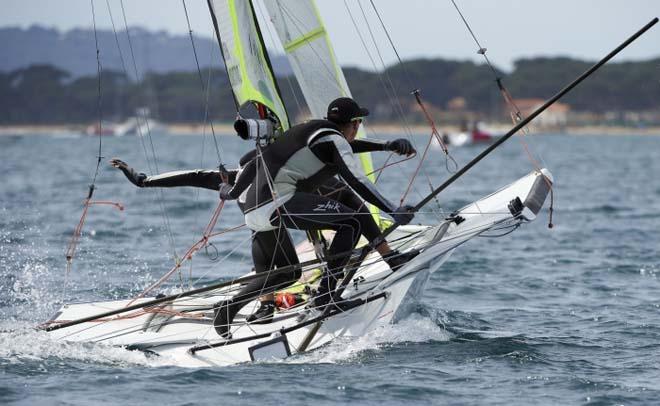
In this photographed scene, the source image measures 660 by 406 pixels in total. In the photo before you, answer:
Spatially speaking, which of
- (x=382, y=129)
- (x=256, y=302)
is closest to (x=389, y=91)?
(x=382, y=129)

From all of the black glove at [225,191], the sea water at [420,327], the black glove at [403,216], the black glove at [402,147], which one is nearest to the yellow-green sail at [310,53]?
the sea water at [420,327]

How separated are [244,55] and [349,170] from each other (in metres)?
1.33

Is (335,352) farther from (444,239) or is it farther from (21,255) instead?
(21,255)

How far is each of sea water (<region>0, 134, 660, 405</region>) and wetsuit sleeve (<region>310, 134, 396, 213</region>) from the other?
2.72 ft

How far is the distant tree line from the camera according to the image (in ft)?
373

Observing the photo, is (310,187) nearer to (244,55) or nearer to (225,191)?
(225,191)

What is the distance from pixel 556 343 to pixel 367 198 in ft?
5.43

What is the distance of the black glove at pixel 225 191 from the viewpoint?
21.0 feet

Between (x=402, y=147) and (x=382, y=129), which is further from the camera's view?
(x=382, y=129)

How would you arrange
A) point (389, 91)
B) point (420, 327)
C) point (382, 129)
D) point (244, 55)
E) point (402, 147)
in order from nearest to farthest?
point (402, 147), point (420, 327), point (244, 55), point (382, 129), point (389, 91)

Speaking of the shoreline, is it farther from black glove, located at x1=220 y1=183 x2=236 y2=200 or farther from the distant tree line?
black glove, located at x1=220 y1=183 x2=236 y2=200

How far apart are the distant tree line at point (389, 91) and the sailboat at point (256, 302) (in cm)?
8796

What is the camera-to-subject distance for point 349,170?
19.2ft

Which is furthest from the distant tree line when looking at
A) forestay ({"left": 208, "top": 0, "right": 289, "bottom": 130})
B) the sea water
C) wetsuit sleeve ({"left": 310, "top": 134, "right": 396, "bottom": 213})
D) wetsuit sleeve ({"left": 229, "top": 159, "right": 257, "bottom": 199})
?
wetsuit sleeve ({"left": 310, "top": 134, "right": 396, "bottom": 213})
